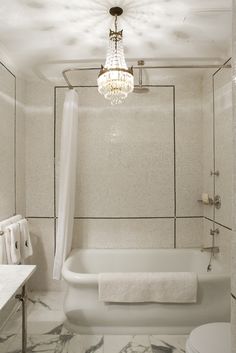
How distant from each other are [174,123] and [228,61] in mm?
832

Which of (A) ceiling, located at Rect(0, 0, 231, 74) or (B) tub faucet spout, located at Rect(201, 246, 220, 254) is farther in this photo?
(B) tub faucet spout, located at Rect(201, 246, 220, 254)

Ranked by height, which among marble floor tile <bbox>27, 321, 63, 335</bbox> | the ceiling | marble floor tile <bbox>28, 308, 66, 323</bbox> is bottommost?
marble floor tile <bbox>27, 321, 63, 335</bbox>

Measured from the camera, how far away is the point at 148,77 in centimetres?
289

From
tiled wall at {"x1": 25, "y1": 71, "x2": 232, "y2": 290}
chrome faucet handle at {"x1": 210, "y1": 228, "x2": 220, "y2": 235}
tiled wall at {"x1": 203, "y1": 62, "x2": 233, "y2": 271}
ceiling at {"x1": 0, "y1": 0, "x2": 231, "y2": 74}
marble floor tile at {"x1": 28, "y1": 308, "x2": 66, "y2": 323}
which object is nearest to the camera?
ceiling at {"x1": 0, "y1": 0, "x2": 231, "y2": 74}

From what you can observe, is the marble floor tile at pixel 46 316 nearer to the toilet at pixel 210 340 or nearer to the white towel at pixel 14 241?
the white towel at pixel 14 241

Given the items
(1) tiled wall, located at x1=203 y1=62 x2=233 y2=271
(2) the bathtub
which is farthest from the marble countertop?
(1) tiled wall, located at x1=203 y1=62 x2=233 y2=271

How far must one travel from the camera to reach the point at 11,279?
4.82ft

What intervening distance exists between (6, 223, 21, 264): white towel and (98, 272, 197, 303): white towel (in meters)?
0.73

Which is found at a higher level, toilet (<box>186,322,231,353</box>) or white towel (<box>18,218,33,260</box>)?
→ white towel (<box>18,218,33,260</box>)

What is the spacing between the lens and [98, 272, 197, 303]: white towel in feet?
6.93

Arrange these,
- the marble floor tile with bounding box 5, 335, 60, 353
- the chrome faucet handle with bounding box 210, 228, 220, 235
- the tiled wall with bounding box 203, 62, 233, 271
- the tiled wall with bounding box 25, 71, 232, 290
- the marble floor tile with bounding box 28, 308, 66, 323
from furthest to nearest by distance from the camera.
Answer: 1. the tiled wall with bounding box 25, 71, 232, 290
2. the chrome faucet handle with bounding box 210, 228, 220, 235
3. the marble floor tile with bounding box 28, 308, 66, 323
4. the tiled wall with bounding box 203, 62, 233, 271
5. the marble floor tile with bounding box 5, 335, 60, 353

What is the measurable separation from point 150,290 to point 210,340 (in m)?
0.77

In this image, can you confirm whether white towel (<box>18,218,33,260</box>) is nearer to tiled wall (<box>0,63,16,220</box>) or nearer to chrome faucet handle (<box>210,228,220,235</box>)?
tiled wall (<box>0,63,16,220</box>)

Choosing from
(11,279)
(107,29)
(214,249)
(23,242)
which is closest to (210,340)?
(11,279)
